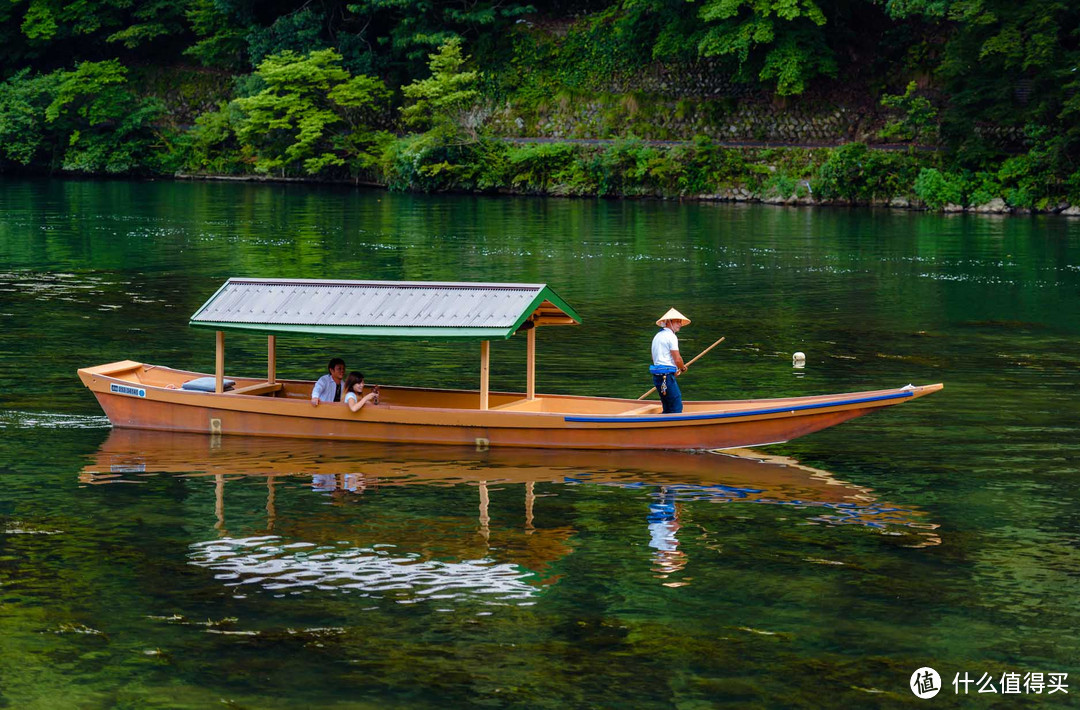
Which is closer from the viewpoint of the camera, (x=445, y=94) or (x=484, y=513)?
(x=484, y=513)

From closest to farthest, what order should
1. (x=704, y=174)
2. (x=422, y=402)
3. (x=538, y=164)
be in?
(x=422, y=402)
(x=704, y=174)
(x=538, y=164)

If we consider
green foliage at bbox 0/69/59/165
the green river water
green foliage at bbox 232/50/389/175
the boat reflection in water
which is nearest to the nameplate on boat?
the boat reflection in water

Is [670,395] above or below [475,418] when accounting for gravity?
above

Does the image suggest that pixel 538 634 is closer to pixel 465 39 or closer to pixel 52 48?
pixel 465 39

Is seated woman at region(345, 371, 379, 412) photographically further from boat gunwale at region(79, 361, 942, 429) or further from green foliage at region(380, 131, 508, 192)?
green foliage at region(380, 131, 508, 192)

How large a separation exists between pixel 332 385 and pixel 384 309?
1248mm

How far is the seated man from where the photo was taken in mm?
19625

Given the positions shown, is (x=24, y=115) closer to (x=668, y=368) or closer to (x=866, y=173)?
(x=866, y=173)

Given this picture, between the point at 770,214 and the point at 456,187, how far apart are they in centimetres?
1651

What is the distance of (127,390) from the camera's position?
1997 centimetres

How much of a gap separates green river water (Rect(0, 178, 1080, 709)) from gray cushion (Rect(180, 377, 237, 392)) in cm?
84

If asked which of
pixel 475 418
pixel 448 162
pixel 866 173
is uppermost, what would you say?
pixel 448 162

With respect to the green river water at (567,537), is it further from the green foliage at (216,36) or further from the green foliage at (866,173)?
the green foliage at (216,36)

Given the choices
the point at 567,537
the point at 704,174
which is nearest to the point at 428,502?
the point at 567,537
